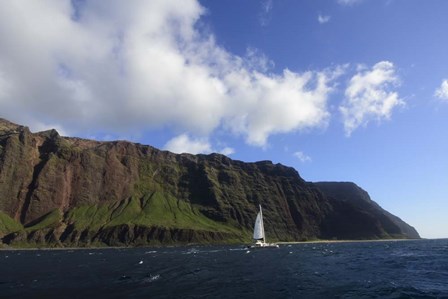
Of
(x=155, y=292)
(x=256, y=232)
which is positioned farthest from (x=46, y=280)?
(x=256, y=232)

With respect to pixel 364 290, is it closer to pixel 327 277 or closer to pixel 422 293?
pixel 422 293

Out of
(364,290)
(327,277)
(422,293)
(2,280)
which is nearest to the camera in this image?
(422,293)

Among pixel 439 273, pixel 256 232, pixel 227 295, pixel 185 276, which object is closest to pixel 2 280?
pixel 185 276

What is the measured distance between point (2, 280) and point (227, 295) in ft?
147

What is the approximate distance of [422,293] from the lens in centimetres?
5122

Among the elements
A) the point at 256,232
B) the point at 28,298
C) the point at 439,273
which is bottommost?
the point at 28,298

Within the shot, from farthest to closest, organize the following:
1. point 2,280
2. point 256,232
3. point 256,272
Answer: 1. point 256,232
2. point 256,272
3. point 2,280

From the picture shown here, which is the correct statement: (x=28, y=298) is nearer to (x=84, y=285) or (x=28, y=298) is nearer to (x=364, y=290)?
(x=84, y=285)

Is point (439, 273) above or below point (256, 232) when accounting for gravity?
below

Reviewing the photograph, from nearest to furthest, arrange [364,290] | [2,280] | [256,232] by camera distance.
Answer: [364,290], [2,280], [256,232]

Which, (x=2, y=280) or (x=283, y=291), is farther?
(x=2, y=280)

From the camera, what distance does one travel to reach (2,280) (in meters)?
74.8

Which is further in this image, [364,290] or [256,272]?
[256,272]

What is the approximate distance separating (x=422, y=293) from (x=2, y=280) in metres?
67.0
